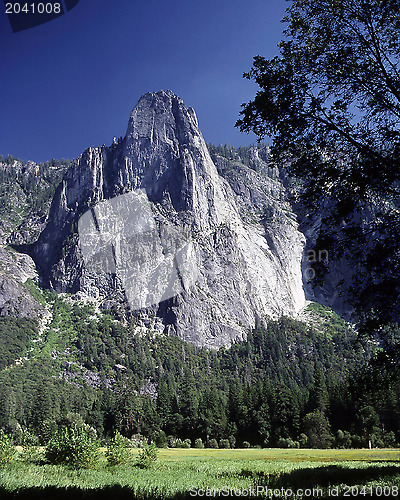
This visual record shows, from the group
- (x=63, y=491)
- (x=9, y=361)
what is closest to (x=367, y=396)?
(x=63, y=491)

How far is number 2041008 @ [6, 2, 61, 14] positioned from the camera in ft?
30.9

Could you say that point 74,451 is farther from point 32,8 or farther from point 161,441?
point 161,441

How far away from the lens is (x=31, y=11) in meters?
9.54

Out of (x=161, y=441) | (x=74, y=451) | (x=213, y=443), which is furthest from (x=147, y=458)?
(x=161, y=441)

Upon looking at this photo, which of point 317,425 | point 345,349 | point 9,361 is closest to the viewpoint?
point 317,425

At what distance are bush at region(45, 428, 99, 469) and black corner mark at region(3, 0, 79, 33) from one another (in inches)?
967

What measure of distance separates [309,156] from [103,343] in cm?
20232

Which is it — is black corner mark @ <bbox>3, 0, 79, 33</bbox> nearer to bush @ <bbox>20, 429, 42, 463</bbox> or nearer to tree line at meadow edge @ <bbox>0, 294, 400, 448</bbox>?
tree line at meadow edge @ <bbox>0, 294, 400, 448</bbox>

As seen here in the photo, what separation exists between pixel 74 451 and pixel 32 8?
25.7 m

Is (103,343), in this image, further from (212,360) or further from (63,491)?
(63,491)

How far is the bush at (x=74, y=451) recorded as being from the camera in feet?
81.0

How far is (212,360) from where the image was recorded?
639 ft

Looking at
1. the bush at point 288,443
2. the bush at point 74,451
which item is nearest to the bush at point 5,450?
the bush at point 74,451

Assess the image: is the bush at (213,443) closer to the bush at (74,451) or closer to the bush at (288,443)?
the bush at (288,443)
